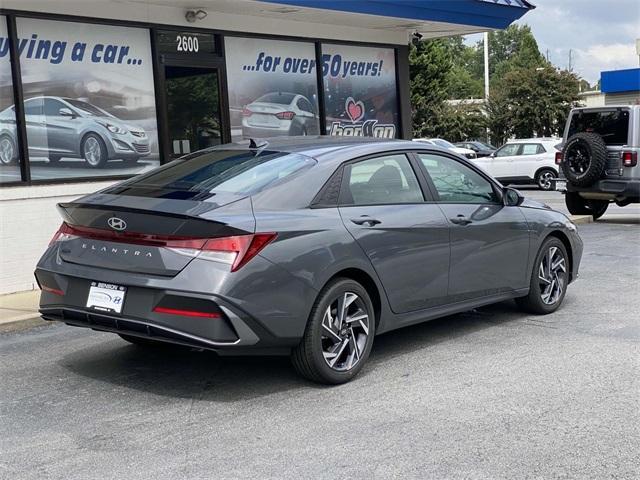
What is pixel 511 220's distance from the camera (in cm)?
682

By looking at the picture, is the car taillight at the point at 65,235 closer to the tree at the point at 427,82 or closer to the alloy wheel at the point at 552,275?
the alloy wheel at the point at 552,275

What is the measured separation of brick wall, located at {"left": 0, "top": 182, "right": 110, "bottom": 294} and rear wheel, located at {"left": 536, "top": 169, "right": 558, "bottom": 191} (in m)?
17.8

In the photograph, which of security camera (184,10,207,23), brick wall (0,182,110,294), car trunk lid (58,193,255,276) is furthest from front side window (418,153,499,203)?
security camera (184,10,207,23)

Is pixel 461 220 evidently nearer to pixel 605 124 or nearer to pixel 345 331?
pixel 345 331

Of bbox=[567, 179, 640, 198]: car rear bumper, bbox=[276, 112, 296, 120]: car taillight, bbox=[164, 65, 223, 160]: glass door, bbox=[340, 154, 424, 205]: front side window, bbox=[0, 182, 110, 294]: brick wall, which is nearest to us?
bbox=[340, 154, 424, 205]: front side window

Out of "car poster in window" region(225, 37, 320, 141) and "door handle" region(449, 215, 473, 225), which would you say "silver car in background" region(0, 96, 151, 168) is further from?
"door handle" region(449, 215, 473, 225)

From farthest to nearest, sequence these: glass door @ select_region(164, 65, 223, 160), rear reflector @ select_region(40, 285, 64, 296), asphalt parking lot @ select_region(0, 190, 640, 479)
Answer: glass door @ select_region(164, 65, 223, 160) → rear reflector @ select_region(40, 285, 64, 296) → asphalt parking lot @ select_region(0, 190, 640, 479)

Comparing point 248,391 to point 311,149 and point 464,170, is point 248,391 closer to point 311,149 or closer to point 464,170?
point 311,149

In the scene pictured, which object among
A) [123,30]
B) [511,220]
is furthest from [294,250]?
[123,30]

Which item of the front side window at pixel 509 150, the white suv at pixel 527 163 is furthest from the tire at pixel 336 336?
the front side window at pixel 509 150

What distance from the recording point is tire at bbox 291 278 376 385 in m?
5.12

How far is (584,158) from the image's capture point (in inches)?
562

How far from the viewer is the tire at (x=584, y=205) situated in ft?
49.5

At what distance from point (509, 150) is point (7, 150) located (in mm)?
18802
